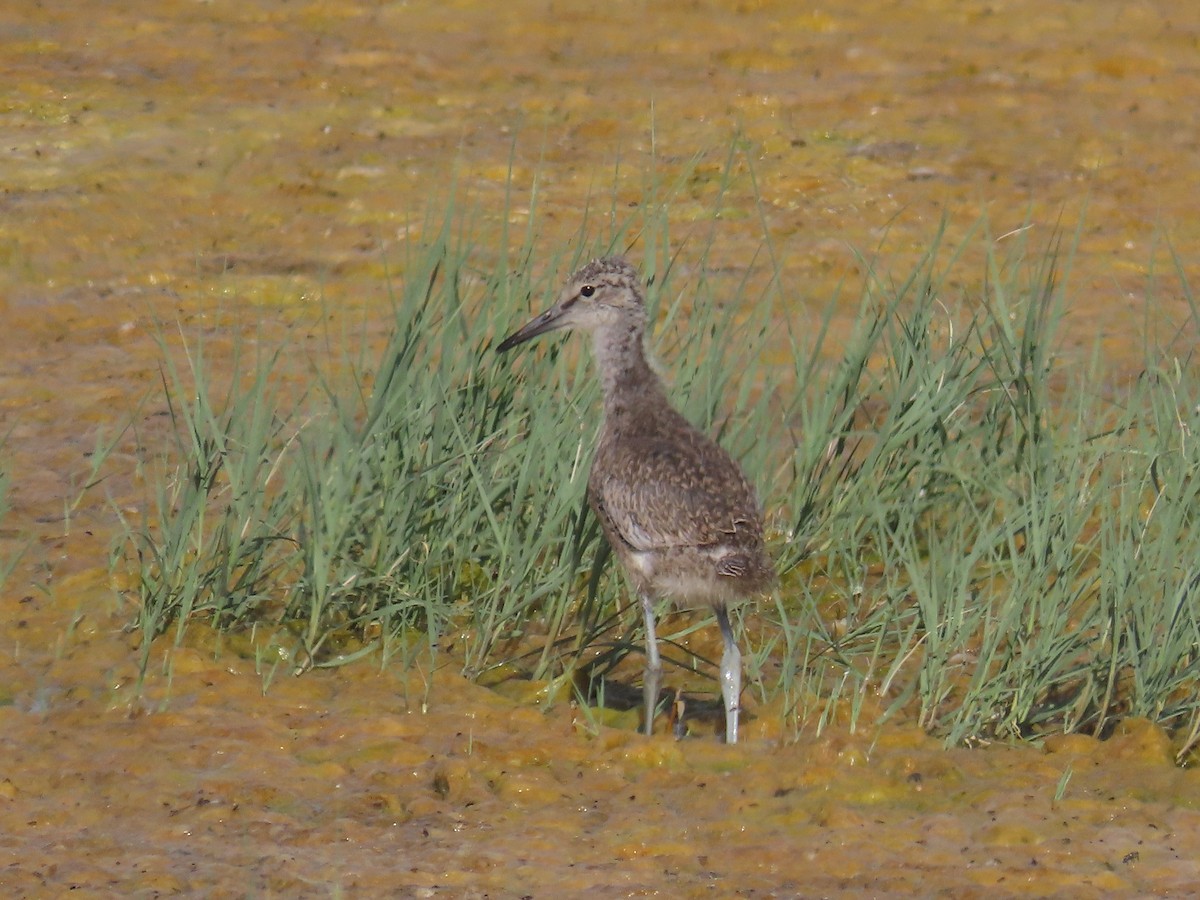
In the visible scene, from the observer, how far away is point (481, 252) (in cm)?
859

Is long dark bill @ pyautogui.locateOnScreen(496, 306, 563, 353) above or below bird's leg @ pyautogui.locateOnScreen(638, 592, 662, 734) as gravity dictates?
above

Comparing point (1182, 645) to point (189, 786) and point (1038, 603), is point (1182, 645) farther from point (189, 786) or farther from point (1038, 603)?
point (189, 786)

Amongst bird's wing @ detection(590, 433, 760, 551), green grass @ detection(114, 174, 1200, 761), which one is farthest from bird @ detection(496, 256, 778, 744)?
green grass @ detection(114, 174, 1200, 761)

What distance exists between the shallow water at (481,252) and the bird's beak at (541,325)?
2.01 feet

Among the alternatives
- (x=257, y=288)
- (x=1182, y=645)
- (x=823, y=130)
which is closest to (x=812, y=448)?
(x=1182, y=645)

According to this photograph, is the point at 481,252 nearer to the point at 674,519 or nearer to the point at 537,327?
the point at 537,327

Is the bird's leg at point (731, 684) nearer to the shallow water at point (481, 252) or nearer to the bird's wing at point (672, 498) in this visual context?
the shallow water at point (481, 252)

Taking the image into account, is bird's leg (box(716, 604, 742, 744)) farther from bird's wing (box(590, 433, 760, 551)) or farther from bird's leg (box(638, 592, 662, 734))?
bird's wing (box(590, 433, 760, 551))

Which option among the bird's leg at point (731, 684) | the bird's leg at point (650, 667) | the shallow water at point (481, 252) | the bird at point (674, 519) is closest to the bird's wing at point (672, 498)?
the bird at point (674, 519)

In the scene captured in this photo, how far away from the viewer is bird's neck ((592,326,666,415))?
6.11m

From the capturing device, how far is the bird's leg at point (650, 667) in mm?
5621

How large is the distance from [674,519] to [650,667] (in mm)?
457

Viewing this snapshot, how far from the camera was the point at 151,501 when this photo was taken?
7.09 m

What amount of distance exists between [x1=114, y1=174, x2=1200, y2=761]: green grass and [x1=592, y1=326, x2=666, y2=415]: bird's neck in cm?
22
